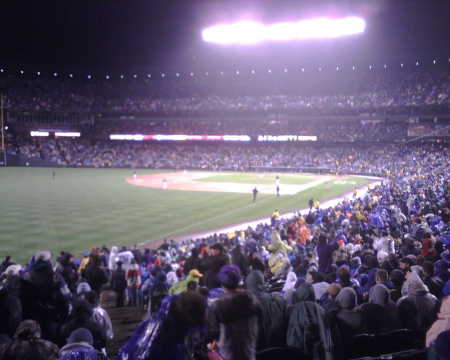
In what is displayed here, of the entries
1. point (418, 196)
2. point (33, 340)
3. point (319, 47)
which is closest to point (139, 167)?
point (319, 47)

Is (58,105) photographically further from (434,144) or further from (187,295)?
(187,295)

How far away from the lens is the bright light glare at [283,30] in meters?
51.6

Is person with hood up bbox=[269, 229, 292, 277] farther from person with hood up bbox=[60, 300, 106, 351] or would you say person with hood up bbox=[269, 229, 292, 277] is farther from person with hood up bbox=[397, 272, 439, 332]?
person with hood up bbox=[60, 300, 106, 351]

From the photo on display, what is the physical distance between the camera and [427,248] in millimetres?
9000

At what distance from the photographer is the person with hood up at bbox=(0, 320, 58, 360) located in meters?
3.02

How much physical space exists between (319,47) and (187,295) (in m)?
65.3

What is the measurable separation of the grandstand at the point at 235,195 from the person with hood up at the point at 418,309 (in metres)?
0.03

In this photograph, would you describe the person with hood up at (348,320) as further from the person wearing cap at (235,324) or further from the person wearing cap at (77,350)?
the person wearing cap at (77,350)

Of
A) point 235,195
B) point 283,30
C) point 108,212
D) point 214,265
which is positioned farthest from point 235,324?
point 283,30

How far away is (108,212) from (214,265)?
21.0 metres

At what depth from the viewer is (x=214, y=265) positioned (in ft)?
20.0

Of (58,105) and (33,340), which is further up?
(58,105)

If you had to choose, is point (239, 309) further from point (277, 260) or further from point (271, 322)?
point (277, 260)

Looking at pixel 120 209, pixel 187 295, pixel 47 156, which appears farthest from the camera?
pixel 47 156
